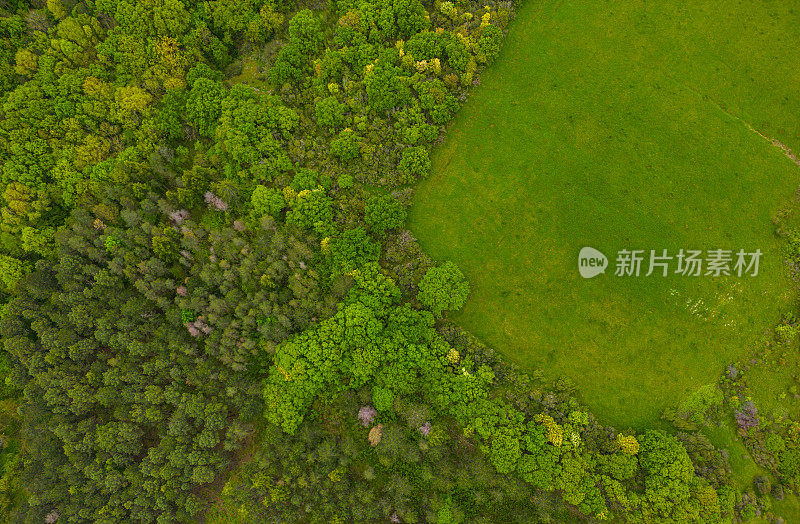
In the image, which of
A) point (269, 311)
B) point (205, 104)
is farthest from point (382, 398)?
point (205, 104)

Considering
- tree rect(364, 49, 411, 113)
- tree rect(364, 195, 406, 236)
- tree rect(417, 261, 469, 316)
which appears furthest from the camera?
tree rect(364, 49, 411, 113)

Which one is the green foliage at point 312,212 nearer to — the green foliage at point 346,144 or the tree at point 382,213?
the tree at point 382,213

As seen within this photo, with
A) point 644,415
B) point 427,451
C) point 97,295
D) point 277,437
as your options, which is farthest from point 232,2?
point 644,415

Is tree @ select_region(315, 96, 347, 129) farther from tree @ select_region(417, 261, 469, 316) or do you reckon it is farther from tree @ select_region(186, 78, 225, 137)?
tree @ select_region(417, 261, 469, 316)

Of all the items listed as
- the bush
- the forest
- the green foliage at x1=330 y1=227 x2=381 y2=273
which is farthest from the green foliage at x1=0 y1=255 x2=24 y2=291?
the bush
